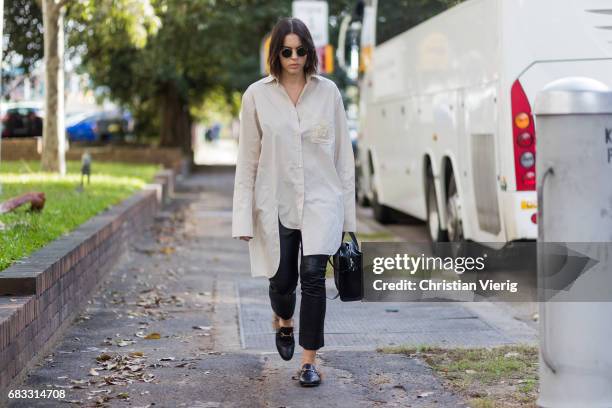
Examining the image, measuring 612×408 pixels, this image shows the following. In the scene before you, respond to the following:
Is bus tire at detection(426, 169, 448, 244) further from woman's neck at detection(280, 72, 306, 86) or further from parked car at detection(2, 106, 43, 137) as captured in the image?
parked car at detection(2, 106, 43, 137)

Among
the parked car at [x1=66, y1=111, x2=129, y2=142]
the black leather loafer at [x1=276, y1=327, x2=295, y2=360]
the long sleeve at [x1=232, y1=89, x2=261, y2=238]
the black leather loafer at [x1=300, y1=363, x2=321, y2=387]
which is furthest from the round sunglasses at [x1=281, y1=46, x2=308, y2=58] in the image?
the parked car at [x1=66, y1=111, x2=129, y2=142]

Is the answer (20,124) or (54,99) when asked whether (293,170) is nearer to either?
(54,99)

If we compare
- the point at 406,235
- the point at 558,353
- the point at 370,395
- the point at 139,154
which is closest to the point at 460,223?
the point at 406,235

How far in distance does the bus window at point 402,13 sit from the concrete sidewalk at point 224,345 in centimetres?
343

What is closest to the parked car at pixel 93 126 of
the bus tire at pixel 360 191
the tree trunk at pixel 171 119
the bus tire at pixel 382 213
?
the tree trunk at pixel 171 119

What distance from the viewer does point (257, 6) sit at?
31.6 metres

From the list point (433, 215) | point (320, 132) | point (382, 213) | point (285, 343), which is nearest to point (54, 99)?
point (382, 213)

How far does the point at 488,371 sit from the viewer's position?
6.59m

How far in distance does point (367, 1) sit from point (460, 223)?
798cm

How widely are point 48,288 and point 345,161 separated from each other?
195 centimetres

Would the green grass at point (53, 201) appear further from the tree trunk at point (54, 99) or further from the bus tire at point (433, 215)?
the bus tire at point (433, 215)

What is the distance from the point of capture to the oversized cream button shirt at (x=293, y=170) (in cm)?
624

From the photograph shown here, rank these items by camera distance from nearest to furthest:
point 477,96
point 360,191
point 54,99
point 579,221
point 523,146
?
point 579,221 → point 523,146 → point 477,96 → point 54,99 → point 360,191

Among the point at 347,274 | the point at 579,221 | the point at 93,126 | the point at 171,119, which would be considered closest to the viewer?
the point at 579,221
